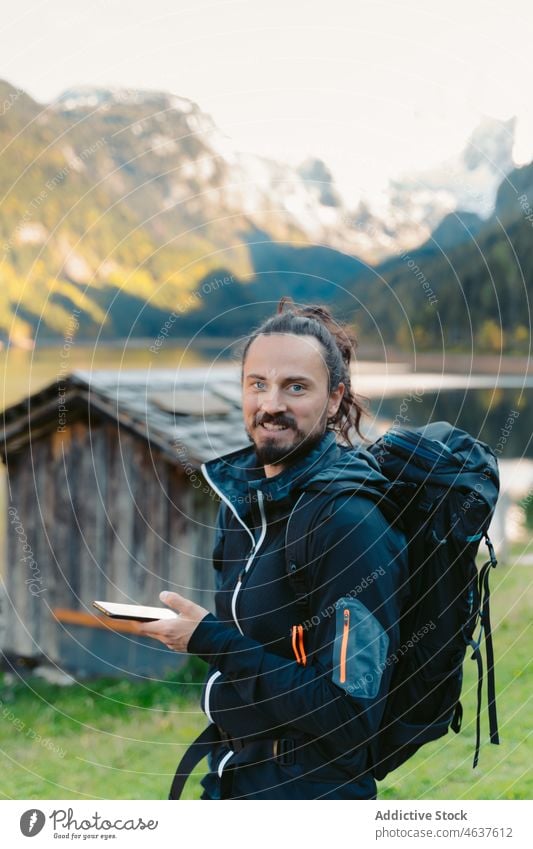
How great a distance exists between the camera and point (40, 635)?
28.9 feet

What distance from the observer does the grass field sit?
170 inches

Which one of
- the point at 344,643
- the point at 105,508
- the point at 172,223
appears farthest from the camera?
the point at 172,223

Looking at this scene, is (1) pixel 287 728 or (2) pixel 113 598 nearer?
(1) pixel 287 728

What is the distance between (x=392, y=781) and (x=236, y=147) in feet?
10.9

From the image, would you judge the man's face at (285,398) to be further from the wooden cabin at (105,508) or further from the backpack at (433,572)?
the wooden cabin at (105,508)

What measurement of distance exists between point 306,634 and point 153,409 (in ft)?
17.3

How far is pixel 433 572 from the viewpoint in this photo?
7.42ft

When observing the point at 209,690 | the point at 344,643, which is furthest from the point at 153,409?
the point at 344,643

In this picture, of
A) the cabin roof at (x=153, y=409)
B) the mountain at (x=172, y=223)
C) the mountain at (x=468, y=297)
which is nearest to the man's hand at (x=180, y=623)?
the mountain at (x=172, y=223)

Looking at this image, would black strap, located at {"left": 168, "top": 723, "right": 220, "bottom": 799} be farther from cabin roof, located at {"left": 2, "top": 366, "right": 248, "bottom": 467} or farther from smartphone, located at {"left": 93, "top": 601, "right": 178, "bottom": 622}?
cabin roof, located at {"left": 2, "top": 366, "right": 248, "bottom": 467}

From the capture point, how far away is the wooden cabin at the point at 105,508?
7402 millimetres

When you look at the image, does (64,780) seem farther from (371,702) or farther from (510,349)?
(510,349)

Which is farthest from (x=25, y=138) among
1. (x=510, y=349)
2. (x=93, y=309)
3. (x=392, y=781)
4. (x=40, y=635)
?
(x=392, y=781)

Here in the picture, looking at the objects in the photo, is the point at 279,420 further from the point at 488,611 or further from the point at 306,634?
the point at 488,611
